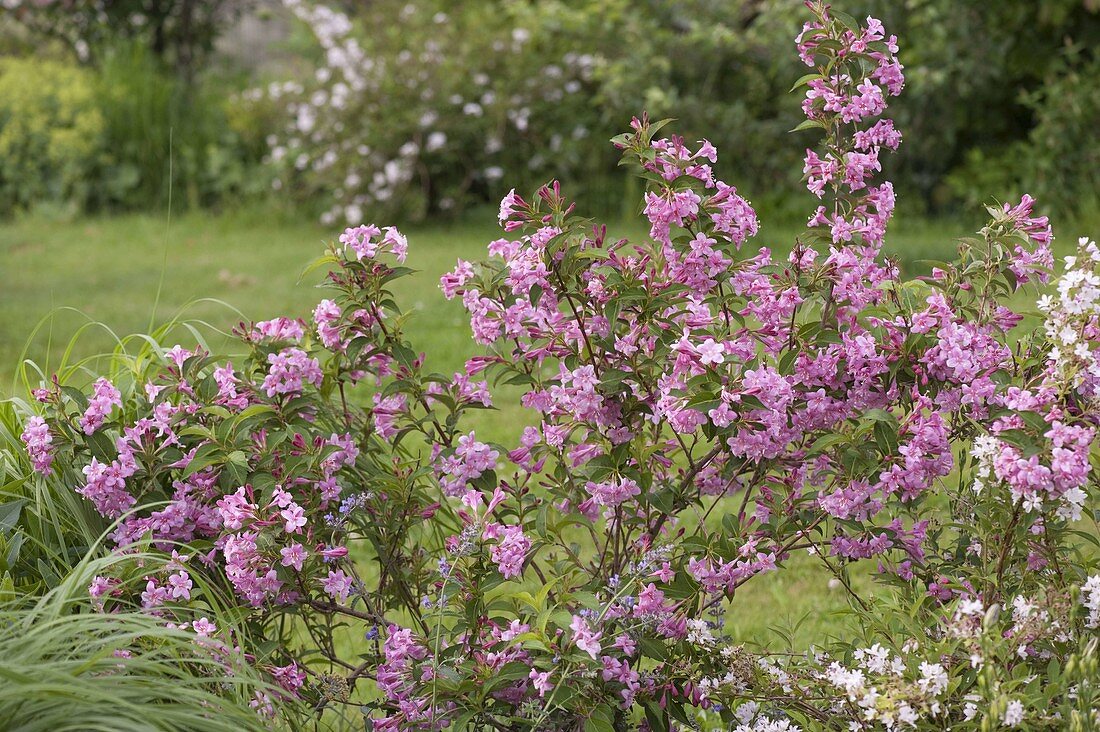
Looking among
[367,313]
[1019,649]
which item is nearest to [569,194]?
[367,313]

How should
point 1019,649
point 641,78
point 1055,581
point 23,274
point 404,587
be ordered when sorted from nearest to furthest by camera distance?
point 1019,649 < point 1055,581 < point 404,587 < point 23,274 < point 641,78

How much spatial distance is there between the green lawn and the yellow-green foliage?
1.46 feet

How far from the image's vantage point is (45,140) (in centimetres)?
936

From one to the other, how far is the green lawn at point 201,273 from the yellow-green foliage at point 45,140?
45 centimetres

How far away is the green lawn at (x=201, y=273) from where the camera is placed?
5.83 meters

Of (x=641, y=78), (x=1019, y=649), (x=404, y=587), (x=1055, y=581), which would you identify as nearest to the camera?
(x=1019, y=649)

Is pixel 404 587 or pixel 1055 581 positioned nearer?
pixel 1055 581

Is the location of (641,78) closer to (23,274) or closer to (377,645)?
(23,274)

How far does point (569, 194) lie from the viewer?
8.39 metres

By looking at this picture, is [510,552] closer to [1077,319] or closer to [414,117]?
[1077,319]

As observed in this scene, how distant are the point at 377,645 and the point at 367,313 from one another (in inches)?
25.3

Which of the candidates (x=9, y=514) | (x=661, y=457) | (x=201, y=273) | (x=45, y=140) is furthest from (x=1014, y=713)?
(x=45, y=140)

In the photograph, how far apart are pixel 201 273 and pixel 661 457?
5.49 meters

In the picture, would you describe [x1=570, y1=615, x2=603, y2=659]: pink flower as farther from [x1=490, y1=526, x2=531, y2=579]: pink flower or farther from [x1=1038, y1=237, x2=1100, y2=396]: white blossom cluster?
[x1=1038, y1=237, x2=1100, y2=396]: white blossom cluster
